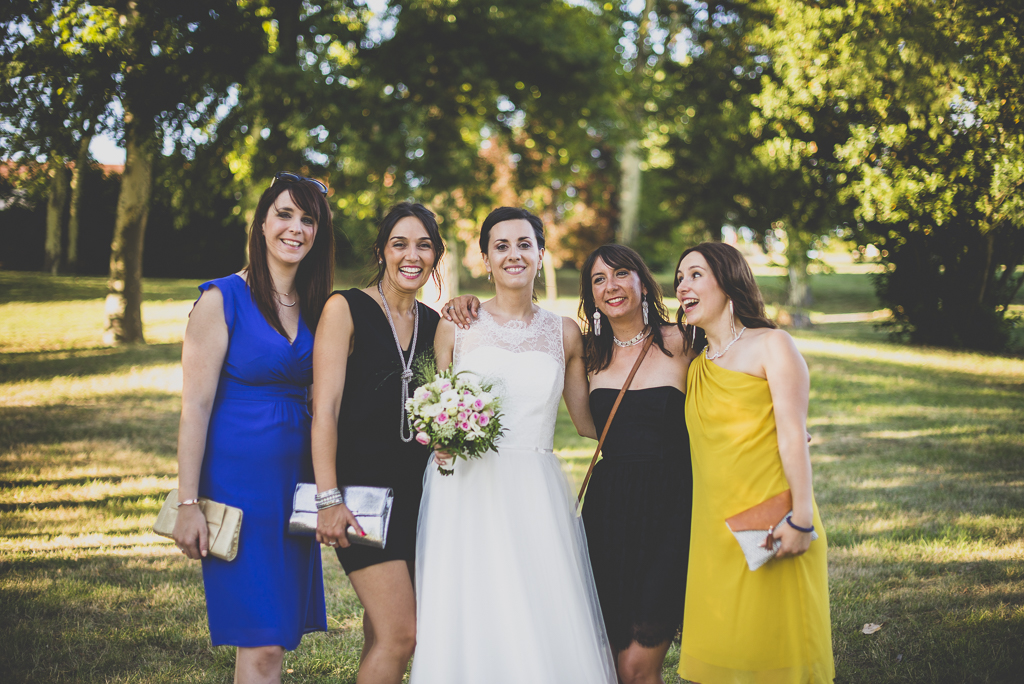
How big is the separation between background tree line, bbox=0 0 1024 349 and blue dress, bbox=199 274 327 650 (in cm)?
227

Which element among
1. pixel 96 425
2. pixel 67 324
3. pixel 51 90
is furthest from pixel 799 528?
pixel 67 324

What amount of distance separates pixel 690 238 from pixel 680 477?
13.8 m

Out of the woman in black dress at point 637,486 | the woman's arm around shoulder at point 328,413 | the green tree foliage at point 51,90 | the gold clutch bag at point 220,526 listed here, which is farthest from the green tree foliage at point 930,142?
the green tree foliage at point 51,90

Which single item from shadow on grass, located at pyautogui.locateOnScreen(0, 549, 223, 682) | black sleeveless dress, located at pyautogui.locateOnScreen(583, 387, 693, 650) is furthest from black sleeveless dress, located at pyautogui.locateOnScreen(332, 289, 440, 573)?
shadow on grass, located at pyautogui.locateOnScreen(0, 549, 223, 682)

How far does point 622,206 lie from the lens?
18.4 metres

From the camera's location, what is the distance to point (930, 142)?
5992mm

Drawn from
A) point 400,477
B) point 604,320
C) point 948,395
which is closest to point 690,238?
point 948,395

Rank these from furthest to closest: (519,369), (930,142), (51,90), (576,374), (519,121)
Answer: (519,121), (51,90), (930,142), (576,374), (519,369)

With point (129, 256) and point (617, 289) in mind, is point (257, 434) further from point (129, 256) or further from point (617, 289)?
point (129, 256)

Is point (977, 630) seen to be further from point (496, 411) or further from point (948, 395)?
point (948, 395)

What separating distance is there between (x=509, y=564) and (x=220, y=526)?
50.3 inches

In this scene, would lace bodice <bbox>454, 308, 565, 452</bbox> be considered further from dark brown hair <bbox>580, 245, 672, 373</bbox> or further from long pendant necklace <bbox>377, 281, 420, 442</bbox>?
long pendant necklace <bbox>377, 281, 420, 442</bbox>

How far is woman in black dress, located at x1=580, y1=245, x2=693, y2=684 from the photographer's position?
10.3ft

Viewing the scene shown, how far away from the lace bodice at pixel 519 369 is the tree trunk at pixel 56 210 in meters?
6.82
